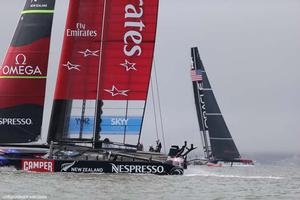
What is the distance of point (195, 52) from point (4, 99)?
3531cm

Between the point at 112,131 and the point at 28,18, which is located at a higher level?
the point at 28,18

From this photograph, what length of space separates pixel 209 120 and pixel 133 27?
1298 inches

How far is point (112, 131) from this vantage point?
3497 cm

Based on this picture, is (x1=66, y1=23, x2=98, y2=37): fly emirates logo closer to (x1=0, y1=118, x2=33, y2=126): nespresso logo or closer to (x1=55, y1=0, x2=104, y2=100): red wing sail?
(x1=55, y1=0, x2=104, y2=100): red wing sail

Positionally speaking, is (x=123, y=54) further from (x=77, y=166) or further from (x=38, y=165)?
(x=38, y=165)

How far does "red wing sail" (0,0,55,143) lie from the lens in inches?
1369

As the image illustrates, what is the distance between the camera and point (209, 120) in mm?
67188

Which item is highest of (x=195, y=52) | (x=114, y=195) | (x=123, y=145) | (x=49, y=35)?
(x=195, y=52)

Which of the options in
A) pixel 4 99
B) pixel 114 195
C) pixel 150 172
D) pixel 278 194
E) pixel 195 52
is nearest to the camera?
pixel 114 195

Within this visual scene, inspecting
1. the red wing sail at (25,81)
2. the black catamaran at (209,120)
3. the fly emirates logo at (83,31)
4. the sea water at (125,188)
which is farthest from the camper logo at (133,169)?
the black catamaran at (209,120)

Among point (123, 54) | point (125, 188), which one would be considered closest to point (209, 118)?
point (123, 54)

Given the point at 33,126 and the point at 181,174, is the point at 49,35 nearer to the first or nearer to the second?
the point at 33,126

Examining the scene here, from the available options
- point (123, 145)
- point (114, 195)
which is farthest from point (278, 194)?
point (123, 145)

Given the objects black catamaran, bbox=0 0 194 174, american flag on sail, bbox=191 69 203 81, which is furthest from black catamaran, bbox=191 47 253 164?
black catamaran, bbox=0 0 194 174
